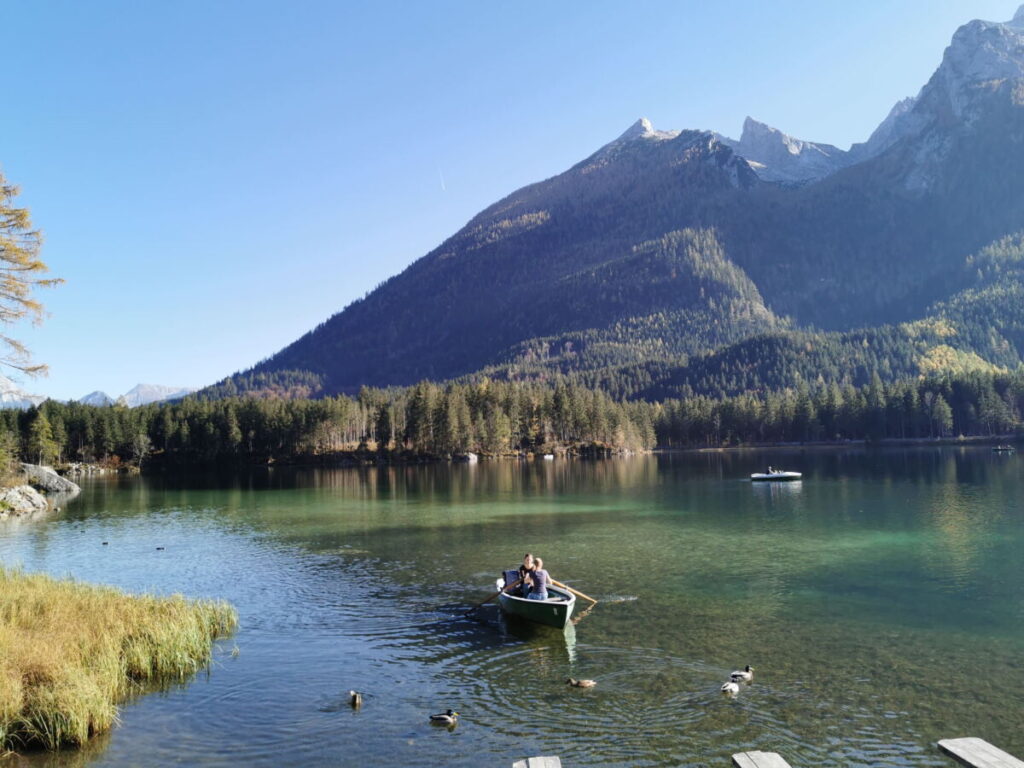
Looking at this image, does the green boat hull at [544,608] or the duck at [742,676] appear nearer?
the duck at [742,676]

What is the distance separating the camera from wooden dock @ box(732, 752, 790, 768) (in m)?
13.2

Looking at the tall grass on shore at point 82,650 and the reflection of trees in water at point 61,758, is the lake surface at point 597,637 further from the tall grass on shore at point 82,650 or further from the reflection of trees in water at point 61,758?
the tall grass on shore at point 82,650

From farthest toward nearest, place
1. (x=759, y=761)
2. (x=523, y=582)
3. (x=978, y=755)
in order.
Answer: (x=523, y=582) < (x=759, y=761) < (x=978, y=755)

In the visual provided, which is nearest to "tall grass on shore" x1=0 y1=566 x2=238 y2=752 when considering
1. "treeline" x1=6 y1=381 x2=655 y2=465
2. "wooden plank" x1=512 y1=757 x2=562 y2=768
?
"wooden plank" x1=512 y1=757 x2=562 y2=768

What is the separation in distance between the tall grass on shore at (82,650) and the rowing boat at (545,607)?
11.4 m

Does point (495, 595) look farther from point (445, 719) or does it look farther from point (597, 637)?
point (445, 719)

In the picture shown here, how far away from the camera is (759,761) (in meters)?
13.4

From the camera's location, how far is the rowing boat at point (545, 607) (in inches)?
1075

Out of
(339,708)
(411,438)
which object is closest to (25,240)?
(339,708)

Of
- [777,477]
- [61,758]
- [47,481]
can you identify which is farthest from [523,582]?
[47,481]

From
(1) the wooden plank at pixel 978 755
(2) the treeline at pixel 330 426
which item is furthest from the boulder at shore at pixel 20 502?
(2) the treeline at pixel 330 426

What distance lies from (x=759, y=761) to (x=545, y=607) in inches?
581

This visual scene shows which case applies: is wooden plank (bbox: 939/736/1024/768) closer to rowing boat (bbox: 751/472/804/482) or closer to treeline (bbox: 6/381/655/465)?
rowing boat (bbox: 751/472/804/482)

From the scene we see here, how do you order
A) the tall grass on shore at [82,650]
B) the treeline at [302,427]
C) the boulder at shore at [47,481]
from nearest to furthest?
1. the tall grass on shore at [82,650]
2. the boulder at shore at [47,481]
3. the treeline at [302,427]
